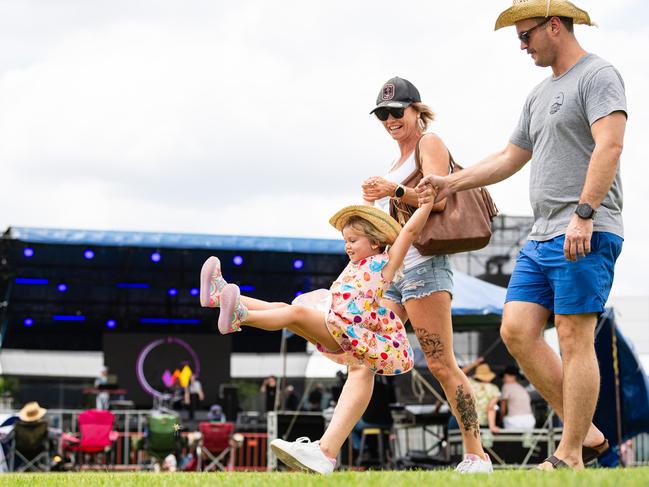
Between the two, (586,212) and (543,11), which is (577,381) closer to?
(586,212)

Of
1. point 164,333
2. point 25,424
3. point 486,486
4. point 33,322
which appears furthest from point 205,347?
point 486,486

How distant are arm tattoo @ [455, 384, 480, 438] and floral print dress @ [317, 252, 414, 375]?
457 mm

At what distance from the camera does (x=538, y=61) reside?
4398 mm

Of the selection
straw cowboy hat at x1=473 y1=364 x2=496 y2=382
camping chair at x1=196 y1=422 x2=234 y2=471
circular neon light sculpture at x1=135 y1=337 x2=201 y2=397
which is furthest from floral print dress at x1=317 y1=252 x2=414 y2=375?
circular neon light sculpture at x1=135 y1=337 x2=201 y2=397

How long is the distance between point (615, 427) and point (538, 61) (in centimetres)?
896

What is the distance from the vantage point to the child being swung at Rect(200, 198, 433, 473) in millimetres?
4328

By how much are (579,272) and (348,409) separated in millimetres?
1163

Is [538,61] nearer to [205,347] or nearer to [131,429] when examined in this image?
[131,429]

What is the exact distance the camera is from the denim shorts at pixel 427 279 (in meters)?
4.82

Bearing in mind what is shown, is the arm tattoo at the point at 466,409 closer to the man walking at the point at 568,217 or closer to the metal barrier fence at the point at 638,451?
the man walking at the point at 568,217

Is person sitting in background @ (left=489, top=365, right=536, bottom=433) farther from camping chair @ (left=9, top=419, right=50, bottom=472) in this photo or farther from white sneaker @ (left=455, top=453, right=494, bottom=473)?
white sneaker @ (left=455, top=453, right=494, bottom=473)

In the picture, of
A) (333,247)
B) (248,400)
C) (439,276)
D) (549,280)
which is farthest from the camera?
(248,400)

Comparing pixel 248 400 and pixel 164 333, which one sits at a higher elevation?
pixel 164 333

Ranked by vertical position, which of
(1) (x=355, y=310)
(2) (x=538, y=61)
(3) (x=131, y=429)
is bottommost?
(3) (x=131, y=429)
